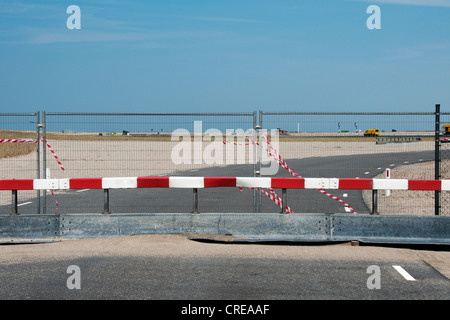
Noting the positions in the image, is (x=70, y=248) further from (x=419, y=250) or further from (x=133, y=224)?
(x=419, y=250)

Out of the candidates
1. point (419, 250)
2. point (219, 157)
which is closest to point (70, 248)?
point (419, 250)

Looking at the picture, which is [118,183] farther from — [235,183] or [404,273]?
[404,273]

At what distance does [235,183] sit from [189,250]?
1.68 meters

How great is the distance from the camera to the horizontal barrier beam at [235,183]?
10.2 metres

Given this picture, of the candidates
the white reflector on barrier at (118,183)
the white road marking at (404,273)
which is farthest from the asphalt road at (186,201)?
the white road marking at (404,273)

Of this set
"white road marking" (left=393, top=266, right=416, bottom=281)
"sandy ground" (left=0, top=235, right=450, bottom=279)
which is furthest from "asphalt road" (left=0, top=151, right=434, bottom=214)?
"white road marking" (left=393, top=266, right=416, bottom=281)

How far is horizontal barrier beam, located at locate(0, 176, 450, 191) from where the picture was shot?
10156 mm

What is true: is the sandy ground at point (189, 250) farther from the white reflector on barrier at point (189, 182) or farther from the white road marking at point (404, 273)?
the white reflector on barrier at point (189, 182)

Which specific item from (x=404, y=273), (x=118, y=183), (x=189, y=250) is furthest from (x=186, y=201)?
(x=404, y=273)

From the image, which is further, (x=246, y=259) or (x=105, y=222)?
(x=105, y=222)

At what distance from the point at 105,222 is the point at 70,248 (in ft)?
2.89

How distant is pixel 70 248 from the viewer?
963 cm

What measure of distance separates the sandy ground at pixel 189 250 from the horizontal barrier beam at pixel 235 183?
920mm
